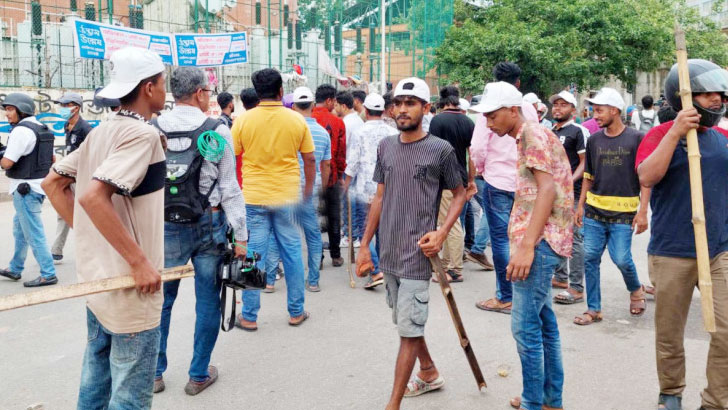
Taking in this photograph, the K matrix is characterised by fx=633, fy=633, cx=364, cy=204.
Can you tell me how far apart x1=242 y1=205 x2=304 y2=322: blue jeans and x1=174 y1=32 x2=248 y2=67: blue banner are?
41.0 feet

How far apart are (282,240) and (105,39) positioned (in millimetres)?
11630

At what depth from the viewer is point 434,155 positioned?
3602 mm

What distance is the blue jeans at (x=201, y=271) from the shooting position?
373 cm

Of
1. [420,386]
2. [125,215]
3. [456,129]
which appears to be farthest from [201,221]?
[456,129]

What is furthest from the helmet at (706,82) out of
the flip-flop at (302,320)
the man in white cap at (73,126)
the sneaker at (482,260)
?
the man in white cap at (73,126)

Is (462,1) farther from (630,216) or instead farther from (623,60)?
(630,216)

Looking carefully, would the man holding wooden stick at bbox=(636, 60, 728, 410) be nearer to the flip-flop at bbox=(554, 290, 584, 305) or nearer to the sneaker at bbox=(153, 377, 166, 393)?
the flip-flop at bbox=(554, 290, 584, 305)

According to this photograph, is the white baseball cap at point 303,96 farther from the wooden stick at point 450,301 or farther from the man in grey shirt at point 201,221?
the wooden stick at point 450,301

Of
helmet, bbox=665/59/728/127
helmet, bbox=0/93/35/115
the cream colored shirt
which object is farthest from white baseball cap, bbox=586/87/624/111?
helmet, bbox=0/93/35/115

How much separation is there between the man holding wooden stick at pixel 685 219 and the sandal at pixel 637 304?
2.06 m

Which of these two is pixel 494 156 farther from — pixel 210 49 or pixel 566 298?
pixel 210 49

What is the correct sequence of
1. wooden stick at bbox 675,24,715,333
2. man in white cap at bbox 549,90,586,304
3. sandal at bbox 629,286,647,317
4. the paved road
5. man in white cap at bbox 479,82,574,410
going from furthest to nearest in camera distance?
man in white cap at bbox 549,90,586,304 → sandal at bbox 629,286,647,317 → the paved road → man in white cap at bbox 479,82,574,410 → wooden stick at bbox 675,24,715,333

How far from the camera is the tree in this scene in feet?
73.9

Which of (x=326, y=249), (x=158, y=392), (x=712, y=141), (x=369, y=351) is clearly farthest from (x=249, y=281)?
(x=326, y=249)
